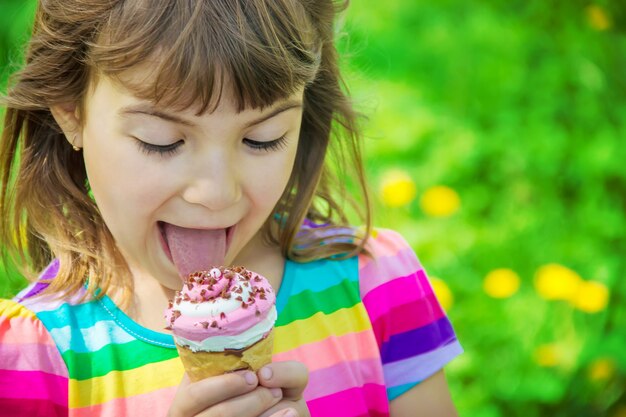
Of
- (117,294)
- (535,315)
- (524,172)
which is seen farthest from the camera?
(524,172)

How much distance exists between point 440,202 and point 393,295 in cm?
136

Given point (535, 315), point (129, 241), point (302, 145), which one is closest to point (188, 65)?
point (129, 241)

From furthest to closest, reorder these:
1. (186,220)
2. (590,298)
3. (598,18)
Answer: (598,18), (590,298), (186,220)

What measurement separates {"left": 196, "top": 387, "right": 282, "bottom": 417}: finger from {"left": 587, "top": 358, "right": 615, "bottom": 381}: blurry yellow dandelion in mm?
1460

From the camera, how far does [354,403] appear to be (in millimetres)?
1852

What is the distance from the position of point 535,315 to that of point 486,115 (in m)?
1.03

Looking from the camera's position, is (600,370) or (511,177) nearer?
(600,370)

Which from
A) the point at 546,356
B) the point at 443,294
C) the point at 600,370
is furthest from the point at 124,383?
the point at 600,370

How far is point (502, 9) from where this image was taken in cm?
410

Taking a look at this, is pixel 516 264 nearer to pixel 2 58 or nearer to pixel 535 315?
pixel 535 315

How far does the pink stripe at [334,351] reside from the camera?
1.86 m

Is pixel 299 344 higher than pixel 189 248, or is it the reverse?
pixel 189 248

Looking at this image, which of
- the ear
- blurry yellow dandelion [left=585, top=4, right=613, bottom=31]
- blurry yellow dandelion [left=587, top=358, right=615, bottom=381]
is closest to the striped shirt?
the ear

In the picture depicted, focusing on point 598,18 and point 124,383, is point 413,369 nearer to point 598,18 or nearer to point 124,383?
point 124,383
